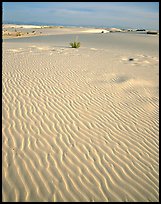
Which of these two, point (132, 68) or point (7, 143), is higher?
point (132, 68)

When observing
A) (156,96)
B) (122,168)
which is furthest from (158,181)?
(156,96)

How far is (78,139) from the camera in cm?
462

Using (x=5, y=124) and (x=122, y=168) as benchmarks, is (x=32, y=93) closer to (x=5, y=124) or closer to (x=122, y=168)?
(x=5, y=124)

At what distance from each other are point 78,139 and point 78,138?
1.5 inches

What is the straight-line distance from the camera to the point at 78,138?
15.3 feet

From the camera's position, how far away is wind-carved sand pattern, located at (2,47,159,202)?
3.48m

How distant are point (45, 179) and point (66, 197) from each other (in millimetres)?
467

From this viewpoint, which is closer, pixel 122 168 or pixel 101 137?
pixel 122 168

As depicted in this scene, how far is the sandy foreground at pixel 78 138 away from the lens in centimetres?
349

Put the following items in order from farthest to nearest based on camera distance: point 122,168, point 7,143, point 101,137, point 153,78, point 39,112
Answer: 1. point 153,78
2. point 39,112
3. point 101,137
4. point 7,143
5. point 122,168

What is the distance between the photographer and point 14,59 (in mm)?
10805

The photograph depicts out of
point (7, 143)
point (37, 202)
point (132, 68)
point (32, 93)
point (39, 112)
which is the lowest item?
point (37, 202)

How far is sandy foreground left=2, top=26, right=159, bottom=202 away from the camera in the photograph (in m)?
3.49

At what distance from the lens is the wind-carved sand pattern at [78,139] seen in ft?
11.4
